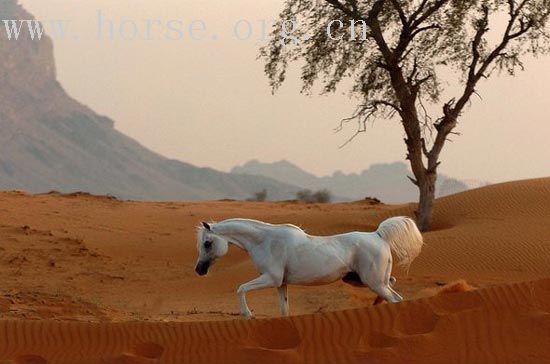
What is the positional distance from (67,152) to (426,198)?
117 meters

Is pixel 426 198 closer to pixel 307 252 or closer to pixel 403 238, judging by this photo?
pixel 403 238

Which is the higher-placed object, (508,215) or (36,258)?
(508,215)

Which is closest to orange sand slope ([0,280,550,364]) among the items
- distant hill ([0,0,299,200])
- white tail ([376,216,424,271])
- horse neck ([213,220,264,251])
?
horse neck ([213,220,264,251])

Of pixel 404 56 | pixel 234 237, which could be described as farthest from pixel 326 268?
pixel 404 56

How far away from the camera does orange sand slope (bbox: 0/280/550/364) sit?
7.29 m

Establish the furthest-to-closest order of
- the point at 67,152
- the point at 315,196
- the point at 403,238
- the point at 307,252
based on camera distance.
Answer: the point at 67,152, the point at 315,196, the point at 403,238, the point at 307,252

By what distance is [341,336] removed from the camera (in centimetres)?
793

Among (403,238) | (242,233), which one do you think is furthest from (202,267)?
(403,238)

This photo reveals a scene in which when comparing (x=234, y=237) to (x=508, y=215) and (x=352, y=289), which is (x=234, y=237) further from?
(x=508, y=215)

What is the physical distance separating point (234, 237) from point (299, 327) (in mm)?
3353

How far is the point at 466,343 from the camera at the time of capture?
7.37 m

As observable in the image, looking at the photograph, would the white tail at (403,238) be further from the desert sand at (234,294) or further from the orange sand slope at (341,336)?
the orange sand slope at (341,336)

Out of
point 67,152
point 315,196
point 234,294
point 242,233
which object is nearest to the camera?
point 242,233

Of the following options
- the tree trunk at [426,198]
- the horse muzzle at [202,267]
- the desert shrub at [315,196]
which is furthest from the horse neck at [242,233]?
the desert shrub at [315,196]
